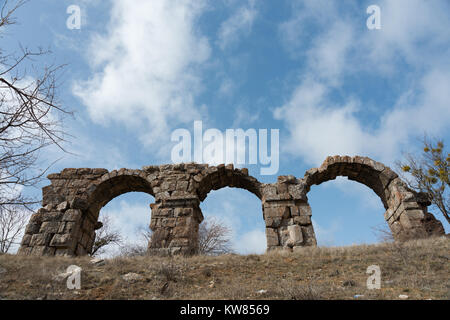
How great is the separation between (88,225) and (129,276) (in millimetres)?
5642

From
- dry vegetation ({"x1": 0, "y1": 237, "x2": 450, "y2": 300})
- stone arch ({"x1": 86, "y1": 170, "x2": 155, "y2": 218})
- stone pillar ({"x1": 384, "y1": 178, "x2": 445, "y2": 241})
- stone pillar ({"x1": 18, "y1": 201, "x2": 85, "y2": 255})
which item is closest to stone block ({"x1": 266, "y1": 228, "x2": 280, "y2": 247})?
dry vegetation ({"x1": 0, "y1": 237, "x2": 450, "y2": 300})

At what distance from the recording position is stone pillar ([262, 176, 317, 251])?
9555 millimetres

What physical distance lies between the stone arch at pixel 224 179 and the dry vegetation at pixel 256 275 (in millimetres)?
3400

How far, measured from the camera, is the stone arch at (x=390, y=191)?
31.8 ft

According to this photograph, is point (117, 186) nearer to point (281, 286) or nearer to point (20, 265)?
point (20, 265)

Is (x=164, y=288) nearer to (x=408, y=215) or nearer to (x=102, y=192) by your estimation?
(x=102, y=192)

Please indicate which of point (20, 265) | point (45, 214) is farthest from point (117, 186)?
point (20, 265)

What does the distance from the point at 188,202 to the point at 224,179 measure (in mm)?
1884

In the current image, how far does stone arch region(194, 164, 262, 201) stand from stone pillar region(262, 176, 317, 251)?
0.65 metres

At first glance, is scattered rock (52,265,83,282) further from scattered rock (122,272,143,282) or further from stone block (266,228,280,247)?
stone block (266,228,280,247)

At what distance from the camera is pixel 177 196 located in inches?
412

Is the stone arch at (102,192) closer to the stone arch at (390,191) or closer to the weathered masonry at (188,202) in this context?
the weathered masonry at (188,202)

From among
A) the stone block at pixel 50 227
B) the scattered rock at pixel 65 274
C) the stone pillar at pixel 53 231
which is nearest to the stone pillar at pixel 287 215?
the scattered rock at pixel 65 274
